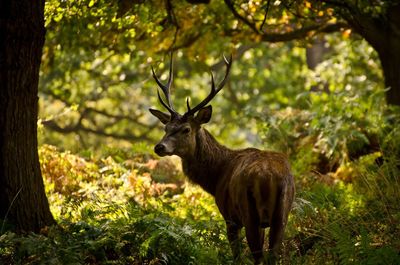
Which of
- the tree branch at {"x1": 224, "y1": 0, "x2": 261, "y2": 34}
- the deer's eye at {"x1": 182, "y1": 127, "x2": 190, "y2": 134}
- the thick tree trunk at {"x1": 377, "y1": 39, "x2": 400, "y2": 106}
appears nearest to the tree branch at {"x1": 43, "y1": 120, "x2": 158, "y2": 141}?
the tree branch at {"x1": 224, "y1": 0, "x2": 261, "y2": 34}

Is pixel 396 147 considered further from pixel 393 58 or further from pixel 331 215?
pixel 331 215

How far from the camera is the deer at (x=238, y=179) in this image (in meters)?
5.59

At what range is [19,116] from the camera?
591 cm

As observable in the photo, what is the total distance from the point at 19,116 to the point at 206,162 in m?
2.35

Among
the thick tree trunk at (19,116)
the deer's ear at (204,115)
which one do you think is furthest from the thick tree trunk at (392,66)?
the thick tree trunk at (19,116)

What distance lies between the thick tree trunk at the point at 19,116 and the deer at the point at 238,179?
62.6 inches

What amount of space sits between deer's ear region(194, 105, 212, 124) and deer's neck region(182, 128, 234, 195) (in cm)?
14

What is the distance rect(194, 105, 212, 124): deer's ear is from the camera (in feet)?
24.2

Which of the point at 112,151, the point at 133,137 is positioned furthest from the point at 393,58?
the point at 133,137

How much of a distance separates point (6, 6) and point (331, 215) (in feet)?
13.3

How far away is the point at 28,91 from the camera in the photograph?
5984 millimetres

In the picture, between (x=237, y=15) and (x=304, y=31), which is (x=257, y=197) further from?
(x=304, y=31)

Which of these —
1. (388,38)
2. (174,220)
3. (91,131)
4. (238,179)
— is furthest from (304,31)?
(91,131)

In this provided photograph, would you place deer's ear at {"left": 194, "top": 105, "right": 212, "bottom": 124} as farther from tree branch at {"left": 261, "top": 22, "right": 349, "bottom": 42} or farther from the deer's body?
tree branch at {"left": 261, "top": 22, "right": 349, "bottom": 42}
